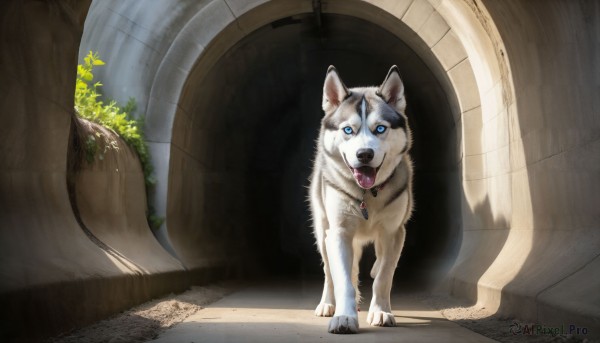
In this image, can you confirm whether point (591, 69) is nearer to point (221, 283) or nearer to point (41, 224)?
point (41, 224)

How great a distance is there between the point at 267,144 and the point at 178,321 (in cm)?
964

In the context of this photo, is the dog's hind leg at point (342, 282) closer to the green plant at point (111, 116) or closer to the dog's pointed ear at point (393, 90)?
the dog's pointed ear at point (393, 90)

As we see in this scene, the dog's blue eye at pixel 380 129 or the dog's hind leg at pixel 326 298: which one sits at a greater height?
the dog's blue eye at pixel 380 129

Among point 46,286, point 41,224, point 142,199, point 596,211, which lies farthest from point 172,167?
point 596,211

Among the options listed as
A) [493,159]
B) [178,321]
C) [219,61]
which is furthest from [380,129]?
[219,61]

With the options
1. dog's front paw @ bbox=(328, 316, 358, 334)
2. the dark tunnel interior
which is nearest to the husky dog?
dog's front paw @ bbox=(328, 316, 358, 334)

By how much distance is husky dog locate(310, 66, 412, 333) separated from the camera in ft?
18.4

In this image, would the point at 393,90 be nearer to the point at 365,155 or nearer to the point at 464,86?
the point at 365,155

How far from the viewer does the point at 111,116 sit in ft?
28.0

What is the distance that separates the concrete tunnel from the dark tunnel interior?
61 millimetres

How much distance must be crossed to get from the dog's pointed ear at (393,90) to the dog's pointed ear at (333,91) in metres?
0.35

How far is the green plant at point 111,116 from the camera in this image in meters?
7.96

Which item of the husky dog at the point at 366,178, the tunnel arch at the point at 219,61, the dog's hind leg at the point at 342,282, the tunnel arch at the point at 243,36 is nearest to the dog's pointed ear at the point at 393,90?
the husky dog at the point at 366,178

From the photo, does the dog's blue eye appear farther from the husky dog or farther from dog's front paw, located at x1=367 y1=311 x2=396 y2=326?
dog's front paw, located at x1=367 y1=311 x2=396 y2=326
